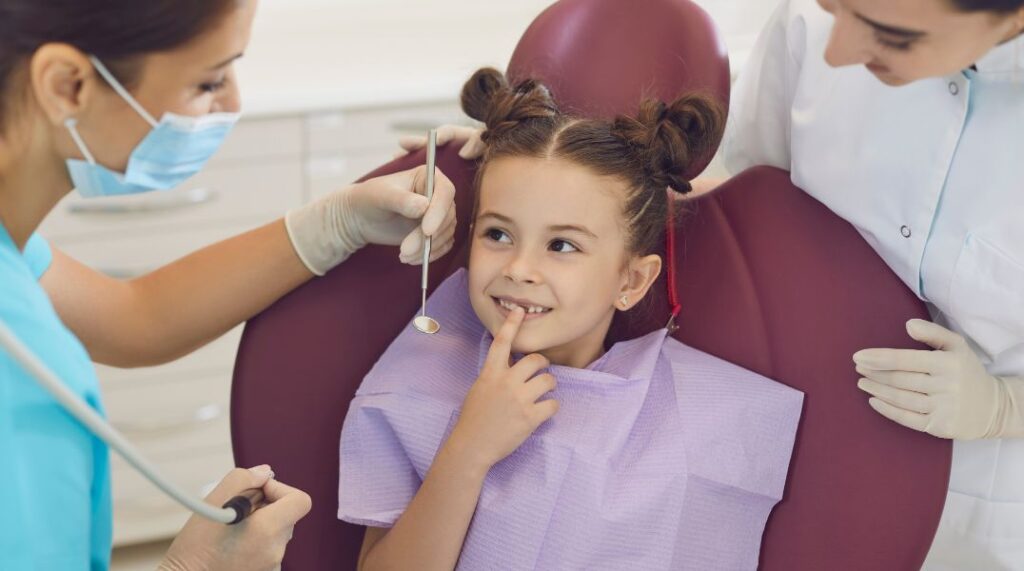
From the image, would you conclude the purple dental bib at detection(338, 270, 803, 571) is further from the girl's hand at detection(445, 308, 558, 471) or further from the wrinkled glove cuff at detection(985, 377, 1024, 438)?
the wrinkled glove cuff at detection(985, 377, 1024, 438)

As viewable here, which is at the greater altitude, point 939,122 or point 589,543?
point 939,122

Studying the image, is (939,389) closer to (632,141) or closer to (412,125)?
(632,141)

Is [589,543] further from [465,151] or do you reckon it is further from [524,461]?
[465,151]

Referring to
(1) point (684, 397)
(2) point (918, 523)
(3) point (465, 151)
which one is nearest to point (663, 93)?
(3) point (465, 151)

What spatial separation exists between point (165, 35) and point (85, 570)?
500 millimetres

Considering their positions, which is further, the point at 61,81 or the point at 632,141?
the point at 632,141

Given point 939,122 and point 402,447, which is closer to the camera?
point 939,122

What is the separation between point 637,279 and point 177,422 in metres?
1.25

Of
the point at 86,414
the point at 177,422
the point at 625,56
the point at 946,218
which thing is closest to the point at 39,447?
the point at 86,414

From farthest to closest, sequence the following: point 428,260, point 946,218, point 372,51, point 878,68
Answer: point 372,51 < point 428,260 < point 946,218 < point 878,68

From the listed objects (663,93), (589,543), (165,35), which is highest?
(165,35)

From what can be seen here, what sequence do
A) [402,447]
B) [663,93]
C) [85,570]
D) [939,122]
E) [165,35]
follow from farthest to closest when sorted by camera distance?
[663,93] → [402,447] → [939,122] → [85,570] → [165,35]

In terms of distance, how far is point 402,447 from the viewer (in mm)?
1306

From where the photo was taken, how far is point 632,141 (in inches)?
51.7
